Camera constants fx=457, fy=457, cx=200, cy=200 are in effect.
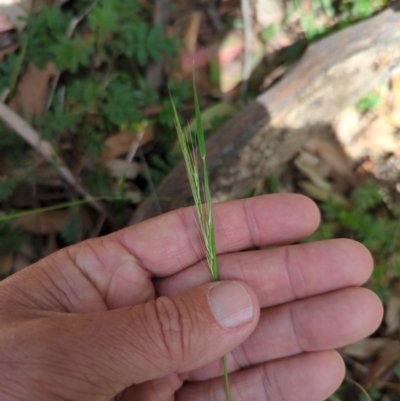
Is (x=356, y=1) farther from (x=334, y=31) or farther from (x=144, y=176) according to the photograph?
(x=144, y=176)

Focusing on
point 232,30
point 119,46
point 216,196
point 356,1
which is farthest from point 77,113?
point 356,1

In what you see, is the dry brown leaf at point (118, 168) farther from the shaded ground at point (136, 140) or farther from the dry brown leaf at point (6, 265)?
the dry brown leaf at point (6, 265)

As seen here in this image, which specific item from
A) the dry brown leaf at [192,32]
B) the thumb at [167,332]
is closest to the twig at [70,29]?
the dry brown leaf at [192,32]

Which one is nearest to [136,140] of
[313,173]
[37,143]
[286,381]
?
[37,143]

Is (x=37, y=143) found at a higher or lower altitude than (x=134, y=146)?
higher

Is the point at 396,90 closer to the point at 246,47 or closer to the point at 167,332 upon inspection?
the point at 246,47
